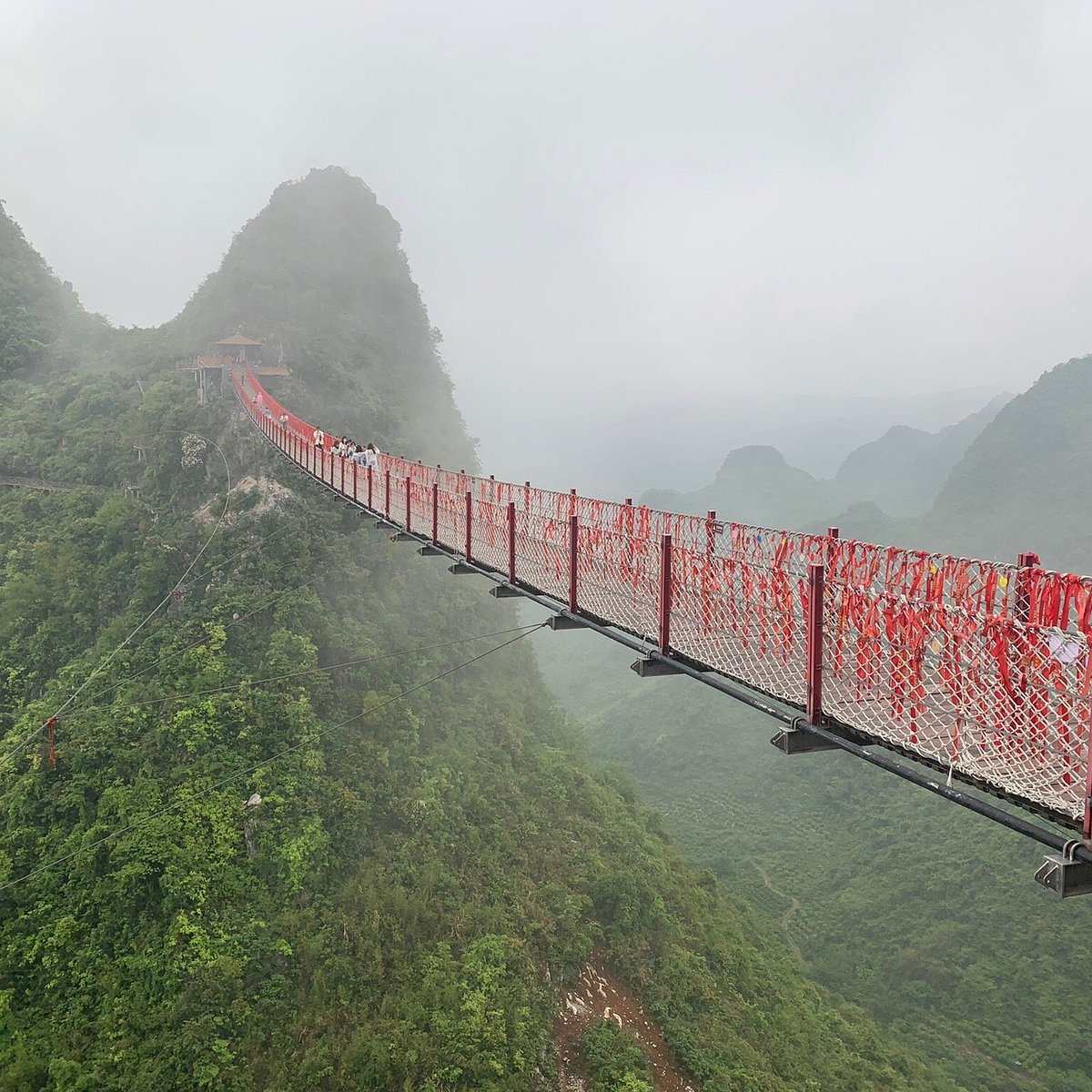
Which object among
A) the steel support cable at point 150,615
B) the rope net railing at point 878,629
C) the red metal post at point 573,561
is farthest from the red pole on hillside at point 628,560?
the steel support cable at point 150,615

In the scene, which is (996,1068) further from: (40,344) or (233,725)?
(40,344)

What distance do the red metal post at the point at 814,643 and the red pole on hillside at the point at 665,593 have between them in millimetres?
1207

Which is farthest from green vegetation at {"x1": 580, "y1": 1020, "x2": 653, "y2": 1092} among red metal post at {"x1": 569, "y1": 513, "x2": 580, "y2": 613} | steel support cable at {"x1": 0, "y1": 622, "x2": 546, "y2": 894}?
red metal post at {"x1": 569, "y1": 513, "x2": 580, "y2": 613}

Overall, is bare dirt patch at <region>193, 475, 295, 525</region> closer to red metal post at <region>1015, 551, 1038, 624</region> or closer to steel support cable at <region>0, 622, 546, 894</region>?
steel support cable at <region>0, 622, 546, 894</region>

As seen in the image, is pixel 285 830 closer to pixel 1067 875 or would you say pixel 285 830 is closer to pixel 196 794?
pixel 196 794

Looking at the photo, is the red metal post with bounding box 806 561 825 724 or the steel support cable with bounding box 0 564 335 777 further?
the steel support cable with bounding box 0 564 335 777

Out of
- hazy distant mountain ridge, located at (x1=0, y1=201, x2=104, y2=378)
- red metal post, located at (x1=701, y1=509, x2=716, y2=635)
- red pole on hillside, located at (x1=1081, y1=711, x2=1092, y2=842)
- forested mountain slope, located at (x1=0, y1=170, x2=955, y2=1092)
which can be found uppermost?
hazy distant mountain ridge, located at (x1=0, y1=201, x2=104, y2=378)

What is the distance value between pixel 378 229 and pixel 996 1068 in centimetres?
4242

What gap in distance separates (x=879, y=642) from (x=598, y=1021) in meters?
11.3

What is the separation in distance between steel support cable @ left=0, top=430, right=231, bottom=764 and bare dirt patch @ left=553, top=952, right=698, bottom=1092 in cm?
929

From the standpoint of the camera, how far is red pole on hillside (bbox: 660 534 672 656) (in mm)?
4340

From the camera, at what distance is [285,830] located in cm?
1112

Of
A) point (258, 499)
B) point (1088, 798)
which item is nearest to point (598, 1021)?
point (1088, 798)

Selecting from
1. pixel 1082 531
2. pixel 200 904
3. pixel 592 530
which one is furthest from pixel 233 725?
pixel 1082 531
